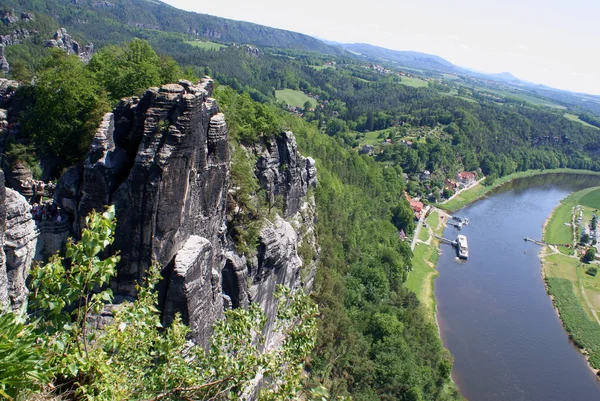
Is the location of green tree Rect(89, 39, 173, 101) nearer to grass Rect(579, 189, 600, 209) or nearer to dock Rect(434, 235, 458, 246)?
dock Rect(434, 235, 458, 246)

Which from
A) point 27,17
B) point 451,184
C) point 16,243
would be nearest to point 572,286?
point 451,184

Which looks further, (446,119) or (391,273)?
(446,119)

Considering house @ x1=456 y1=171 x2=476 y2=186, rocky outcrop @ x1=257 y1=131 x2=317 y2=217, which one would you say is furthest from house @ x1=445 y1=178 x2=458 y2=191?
rocky outcrop @ x1=257 y1=131 x2=317 y2=217

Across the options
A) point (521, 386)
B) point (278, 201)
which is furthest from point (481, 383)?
point (278, 201)

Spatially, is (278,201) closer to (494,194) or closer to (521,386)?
(521,386)

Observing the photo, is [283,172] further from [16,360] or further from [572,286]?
[572,286]

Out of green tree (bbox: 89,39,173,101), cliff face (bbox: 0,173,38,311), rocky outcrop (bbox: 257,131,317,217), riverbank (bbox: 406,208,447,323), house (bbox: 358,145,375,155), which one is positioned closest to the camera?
cliff face (bbox: 0,173,38,311)
